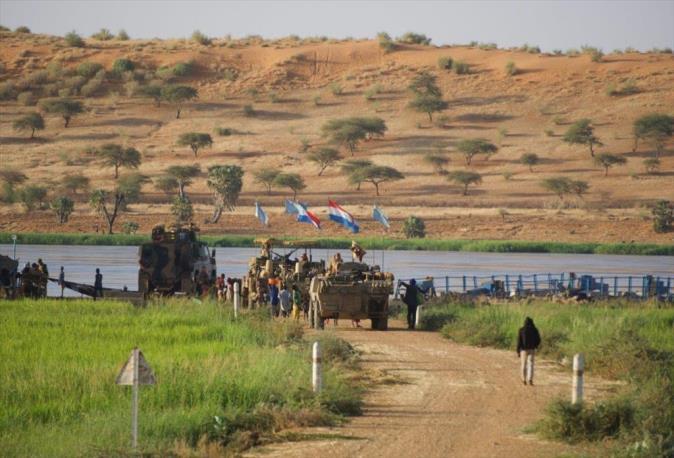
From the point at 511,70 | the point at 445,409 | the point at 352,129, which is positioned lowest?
the point at 445,409

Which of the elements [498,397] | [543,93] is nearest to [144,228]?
[543,93]

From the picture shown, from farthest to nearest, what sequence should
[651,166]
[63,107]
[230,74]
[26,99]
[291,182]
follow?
[230,74]
[26,99]
[63,107]
[651,166]
[291,182]

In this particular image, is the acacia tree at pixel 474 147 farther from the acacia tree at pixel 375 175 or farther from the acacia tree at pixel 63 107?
the acacia tree at pixel 63 107

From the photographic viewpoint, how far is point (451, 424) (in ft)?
62.1

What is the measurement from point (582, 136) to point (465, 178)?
1243cm

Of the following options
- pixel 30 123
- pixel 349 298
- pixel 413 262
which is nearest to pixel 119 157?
pixel 30 123

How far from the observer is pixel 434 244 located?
267ft

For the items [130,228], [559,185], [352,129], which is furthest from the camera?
[352,129]

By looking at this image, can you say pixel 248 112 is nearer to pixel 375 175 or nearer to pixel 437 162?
pixel 437 162

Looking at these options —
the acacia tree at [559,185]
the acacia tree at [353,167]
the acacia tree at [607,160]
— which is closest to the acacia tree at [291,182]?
the acacia tree at [353,167]

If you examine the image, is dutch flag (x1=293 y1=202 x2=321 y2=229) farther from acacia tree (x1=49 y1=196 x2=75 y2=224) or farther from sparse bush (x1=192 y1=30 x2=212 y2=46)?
sparse bush (x1=192 y1=30 x2=212 y2=46)

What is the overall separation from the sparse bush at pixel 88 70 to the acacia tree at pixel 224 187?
43.8m

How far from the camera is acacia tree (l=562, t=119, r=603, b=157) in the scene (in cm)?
10556

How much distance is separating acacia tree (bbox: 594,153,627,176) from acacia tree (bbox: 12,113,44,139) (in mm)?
43716
